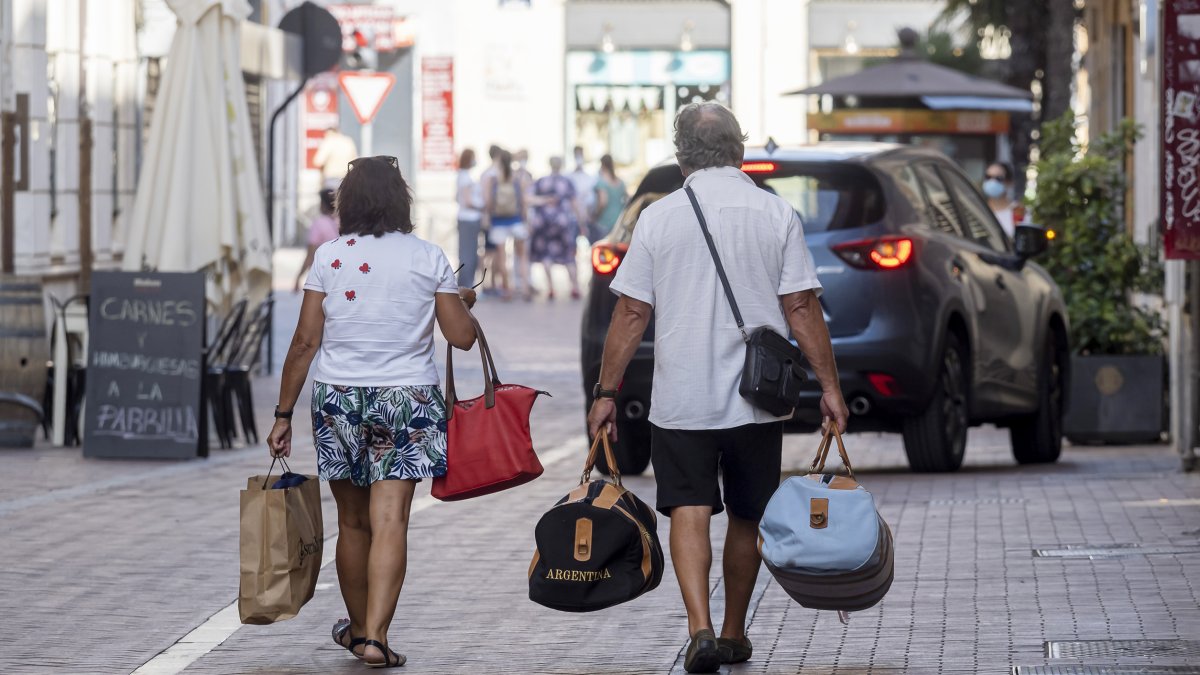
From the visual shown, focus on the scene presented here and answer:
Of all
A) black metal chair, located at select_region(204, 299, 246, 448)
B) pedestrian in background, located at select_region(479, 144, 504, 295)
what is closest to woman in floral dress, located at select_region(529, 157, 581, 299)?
pedestrian in background, located at select_region(479, 144, 504, 295)

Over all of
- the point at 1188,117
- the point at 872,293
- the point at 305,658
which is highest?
the point at 1188,117

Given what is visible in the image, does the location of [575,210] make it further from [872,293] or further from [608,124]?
[872,293]

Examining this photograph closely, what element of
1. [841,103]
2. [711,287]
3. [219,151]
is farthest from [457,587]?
[841,103]

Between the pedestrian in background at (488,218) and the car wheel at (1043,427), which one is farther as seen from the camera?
the pedestrian in background at (488,218)

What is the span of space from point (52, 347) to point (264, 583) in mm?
7100

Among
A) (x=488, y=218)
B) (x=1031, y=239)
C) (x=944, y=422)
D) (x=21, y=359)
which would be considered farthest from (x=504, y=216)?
(x=944, y=422)

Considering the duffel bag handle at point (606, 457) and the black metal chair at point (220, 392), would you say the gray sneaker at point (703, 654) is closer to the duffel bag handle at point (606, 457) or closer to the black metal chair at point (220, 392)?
the duffel bag handle at point (606, 457)

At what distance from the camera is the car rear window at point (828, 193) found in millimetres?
11234

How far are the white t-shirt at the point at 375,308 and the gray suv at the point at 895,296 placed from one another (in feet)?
14.3

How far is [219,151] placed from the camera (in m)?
14.5

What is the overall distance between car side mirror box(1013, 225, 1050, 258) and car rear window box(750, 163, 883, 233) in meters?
1.12

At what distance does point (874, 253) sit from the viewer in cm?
1111

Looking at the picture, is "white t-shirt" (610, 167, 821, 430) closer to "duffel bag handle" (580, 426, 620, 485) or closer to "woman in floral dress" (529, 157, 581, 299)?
"duffel bag handle" (580, 426, 620, 485)

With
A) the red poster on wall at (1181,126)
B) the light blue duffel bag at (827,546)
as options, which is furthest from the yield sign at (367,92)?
the light blue duffel bag at (827,546)
